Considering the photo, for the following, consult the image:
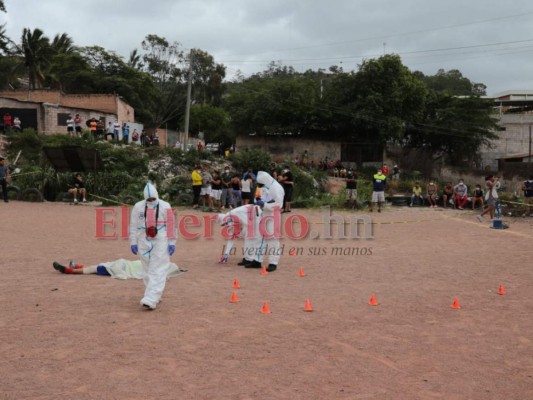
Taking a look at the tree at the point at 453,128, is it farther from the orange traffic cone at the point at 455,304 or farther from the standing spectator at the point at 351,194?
the orange traffic cone at the point at 455,304

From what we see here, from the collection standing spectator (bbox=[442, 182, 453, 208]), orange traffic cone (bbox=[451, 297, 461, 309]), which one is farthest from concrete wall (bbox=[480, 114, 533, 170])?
orange traffic cone (bbox=[451, 297, 461, 309])

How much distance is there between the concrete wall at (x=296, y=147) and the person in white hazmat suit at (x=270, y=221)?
30.1 metres

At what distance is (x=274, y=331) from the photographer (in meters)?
6.67

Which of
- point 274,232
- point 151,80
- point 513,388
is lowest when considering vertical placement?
point 513,388

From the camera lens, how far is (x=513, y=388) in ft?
17.1

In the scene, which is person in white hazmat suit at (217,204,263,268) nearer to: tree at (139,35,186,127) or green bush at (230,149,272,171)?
green bush at (230,149,272,171)

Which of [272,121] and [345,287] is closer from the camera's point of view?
[345,287]

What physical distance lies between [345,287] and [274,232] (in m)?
2.10

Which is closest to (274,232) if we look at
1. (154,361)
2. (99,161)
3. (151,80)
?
(154,361)

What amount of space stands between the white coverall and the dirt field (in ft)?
1.29

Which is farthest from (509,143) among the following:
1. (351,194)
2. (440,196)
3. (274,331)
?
(274,331)

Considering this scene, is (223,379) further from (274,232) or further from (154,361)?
(274,232)

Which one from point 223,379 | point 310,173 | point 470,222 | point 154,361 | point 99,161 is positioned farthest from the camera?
point 310,173

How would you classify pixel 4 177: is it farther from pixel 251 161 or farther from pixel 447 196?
pixel 447 196
